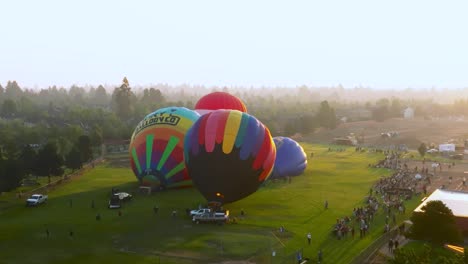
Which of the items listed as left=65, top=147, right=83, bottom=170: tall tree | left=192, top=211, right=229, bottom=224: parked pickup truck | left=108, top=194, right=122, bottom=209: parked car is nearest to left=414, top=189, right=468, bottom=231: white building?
left=192, top=211, right=229, bottom=224: parked pickup truck

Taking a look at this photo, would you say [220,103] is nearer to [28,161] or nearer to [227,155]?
[28,161]

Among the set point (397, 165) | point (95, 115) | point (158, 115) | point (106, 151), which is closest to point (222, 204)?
point (158, 115)

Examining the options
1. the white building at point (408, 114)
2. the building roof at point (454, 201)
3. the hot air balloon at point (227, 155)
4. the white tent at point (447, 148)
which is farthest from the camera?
the white building at point (408, 114)

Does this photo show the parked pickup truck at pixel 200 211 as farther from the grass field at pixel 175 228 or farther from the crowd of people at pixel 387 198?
the crowd of people at pixel 387 198

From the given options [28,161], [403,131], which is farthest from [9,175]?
[403,131]

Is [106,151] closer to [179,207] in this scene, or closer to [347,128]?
[179,207]

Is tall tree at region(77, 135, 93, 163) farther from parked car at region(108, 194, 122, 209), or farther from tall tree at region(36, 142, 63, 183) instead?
parked car at region(108, 194, 122, 209)

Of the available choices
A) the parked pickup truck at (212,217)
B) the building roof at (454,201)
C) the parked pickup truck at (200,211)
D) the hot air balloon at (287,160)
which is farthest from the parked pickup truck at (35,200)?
the building roof at (454,201)

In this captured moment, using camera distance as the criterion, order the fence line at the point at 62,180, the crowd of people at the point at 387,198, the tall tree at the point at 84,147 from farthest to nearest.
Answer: the tall tree at the point at 84,147, the fence line at the point at 62,180, the crowd of people at the point at 387,198
